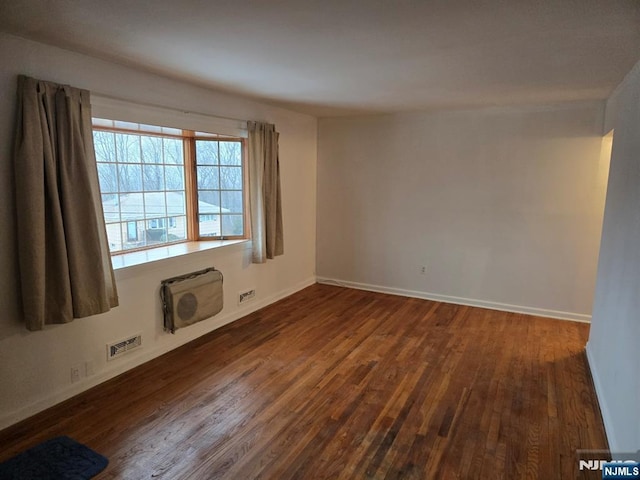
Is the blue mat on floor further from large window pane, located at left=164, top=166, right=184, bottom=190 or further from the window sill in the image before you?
large window pane, located at left=164, top=166, right=184, bottom=190


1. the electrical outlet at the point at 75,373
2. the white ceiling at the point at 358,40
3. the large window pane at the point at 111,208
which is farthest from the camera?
the large window pane at the point at 111,208

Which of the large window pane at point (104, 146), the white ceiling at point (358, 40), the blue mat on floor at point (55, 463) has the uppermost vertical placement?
the white ceiling at point (358, 40)

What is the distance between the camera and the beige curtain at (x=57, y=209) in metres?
2.37

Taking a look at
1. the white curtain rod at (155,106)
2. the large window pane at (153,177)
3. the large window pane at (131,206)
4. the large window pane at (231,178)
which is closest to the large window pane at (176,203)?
the large window pane at (153,177)

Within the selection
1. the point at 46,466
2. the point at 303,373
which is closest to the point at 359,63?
the point at 303,373

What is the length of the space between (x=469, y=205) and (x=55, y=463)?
14.7ft

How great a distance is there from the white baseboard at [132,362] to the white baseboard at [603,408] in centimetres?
327

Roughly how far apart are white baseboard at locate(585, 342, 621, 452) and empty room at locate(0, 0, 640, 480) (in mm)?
29

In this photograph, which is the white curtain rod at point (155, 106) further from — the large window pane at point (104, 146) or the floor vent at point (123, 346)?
the floor vent at point (123, 346)

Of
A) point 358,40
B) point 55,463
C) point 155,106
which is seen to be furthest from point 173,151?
point 55,463

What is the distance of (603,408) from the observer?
2.60 metres

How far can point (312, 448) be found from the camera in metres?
2.29

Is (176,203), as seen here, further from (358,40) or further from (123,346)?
(358,40)

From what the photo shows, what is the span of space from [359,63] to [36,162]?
2.13 metres
